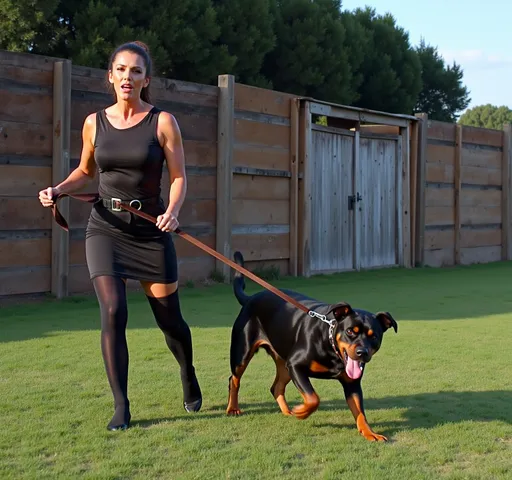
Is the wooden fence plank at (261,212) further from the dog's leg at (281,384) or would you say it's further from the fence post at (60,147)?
the dog's leg at (281,384)

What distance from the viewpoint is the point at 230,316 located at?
29.8 feet

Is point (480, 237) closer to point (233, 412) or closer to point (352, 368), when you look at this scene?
point (233, 412)

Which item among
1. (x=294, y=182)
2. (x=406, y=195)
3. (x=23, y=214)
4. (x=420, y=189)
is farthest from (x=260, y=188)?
(x=420, y=189)

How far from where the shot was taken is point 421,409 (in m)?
5.18

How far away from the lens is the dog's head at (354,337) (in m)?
4.37

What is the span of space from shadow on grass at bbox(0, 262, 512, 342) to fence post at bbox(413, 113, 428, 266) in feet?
3.17

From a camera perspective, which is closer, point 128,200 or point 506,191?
point 128,200

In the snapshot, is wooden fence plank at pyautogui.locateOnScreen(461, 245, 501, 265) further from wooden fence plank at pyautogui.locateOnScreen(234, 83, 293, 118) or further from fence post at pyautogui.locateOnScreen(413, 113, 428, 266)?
A: wooden fence plank at pyautogui.locateOnScreen(234, 83, 293, 118)

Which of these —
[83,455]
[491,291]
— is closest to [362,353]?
[83,455]

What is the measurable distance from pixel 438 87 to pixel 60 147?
2957 cm

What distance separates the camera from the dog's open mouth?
4449 mm

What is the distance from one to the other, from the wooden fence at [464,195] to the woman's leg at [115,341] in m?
11.7

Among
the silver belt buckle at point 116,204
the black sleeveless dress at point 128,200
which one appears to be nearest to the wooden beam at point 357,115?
the black sleeveless dress at point 128,200

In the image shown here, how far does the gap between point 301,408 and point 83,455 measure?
3.81 feet
